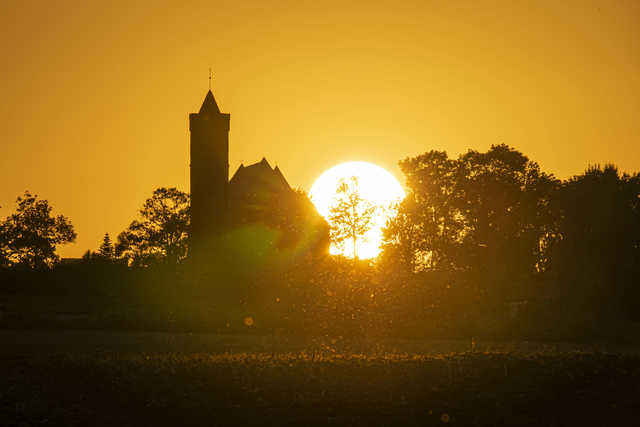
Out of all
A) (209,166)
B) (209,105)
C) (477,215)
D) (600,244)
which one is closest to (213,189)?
(209,166)

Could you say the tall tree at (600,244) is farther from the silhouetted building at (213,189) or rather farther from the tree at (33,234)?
the tree at (33,234)

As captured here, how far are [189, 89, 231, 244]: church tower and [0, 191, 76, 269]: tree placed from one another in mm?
26096

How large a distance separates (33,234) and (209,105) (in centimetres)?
3019

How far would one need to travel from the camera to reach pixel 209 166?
7006cm

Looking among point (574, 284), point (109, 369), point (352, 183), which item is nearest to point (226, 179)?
point (352, 183)

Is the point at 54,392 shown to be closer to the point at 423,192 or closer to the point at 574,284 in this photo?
the point at 574,284

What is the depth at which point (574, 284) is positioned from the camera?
5009 cm

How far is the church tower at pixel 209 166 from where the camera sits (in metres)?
69.2

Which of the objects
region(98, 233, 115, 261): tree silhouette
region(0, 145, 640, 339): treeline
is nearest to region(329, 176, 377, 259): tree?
region(0, 145, 640, 339): treeline

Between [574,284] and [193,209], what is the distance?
3452cm

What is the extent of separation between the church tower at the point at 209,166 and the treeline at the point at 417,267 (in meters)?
3.80

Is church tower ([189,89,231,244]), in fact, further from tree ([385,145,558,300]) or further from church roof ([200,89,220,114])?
tree ([385,145,558,300])

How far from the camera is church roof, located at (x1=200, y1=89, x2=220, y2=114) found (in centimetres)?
7056

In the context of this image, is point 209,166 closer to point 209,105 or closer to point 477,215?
point 209,105
